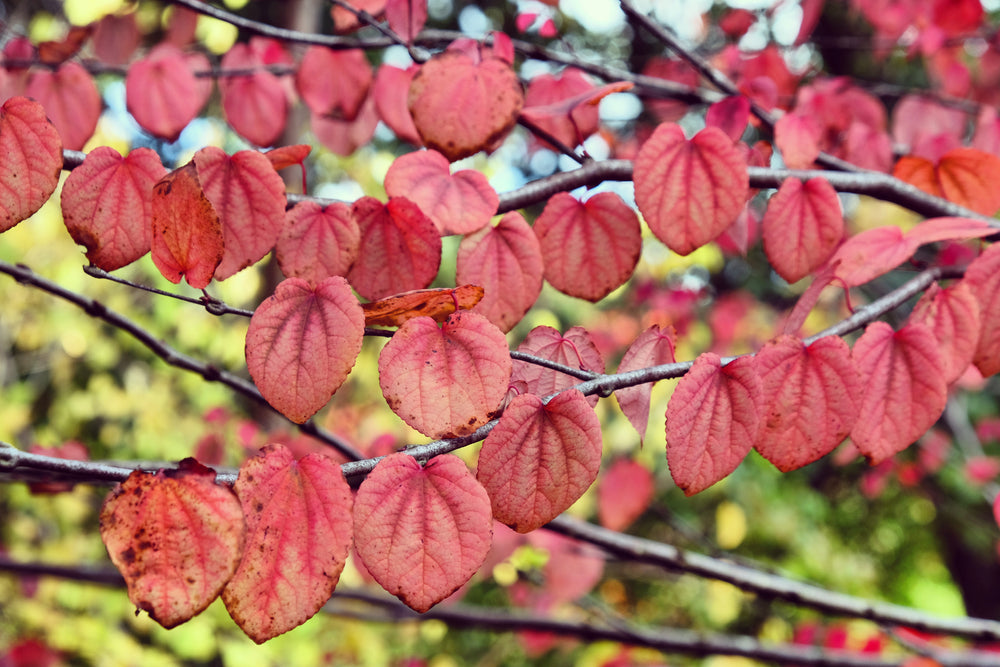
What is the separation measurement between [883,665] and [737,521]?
1901 mm

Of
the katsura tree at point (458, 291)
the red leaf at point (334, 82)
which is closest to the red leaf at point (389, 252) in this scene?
the katsura tree at point (458, 291)

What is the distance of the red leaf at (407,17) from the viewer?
79cm

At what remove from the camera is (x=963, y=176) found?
925 millimetres

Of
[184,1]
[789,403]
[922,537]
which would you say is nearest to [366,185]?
[184,1]

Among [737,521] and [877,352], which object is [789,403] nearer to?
[877,352]

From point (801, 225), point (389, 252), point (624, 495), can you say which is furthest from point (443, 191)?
point (624, 495)

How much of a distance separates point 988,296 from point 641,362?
0.38 metres

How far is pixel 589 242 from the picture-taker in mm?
765

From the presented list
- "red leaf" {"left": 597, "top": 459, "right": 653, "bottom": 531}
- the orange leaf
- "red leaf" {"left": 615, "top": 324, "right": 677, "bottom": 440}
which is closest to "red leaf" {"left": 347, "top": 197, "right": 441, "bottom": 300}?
the orange leaf

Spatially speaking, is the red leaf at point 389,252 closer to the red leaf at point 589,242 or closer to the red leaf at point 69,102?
the red leaf at point 589,242

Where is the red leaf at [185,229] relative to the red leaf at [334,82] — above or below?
above

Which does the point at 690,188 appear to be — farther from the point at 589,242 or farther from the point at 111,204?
the point at 111,204

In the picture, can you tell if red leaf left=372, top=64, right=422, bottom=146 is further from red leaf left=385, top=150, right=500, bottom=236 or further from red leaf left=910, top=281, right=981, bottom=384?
red leaf left=910, top=281, right=981, bottom=384

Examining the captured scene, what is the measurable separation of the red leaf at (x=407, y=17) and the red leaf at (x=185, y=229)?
40 cm
